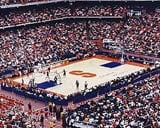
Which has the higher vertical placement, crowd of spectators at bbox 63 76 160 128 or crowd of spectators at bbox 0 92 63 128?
crowd of spectators at bbox 63 76 160 128

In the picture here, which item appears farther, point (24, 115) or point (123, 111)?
point (24, 115)

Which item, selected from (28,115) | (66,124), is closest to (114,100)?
(66,124)

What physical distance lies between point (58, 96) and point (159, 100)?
36.6ft

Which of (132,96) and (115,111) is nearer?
(115,111)

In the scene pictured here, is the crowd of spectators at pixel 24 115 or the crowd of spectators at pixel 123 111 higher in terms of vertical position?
the crowd of spectators at pixel 123 111

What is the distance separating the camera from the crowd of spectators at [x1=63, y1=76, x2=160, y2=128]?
3603 cm

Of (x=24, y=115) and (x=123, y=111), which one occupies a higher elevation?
(x=123, y=111)

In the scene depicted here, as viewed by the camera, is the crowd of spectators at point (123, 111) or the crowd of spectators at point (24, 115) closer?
the crowd of spectators at point (123, 111)

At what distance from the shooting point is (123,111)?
124 feet

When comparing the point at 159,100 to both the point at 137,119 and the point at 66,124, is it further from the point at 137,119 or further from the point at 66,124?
the point at 66,124

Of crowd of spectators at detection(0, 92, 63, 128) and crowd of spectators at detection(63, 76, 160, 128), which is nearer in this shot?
crowd of spectators at detection(63, 76, 160, 128)

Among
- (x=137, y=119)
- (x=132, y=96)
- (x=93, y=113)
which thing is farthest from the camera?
(x=132, y=96)

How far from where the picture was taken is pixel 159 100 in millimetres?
39500

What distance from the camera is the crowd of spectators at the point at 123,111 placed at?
36031mm
